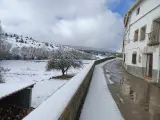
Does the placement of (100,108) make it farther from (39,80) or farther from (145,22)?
(39,80)

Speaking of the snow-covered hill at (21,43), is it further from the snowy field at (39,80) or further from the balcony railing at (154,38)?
the balcony railing at (154,38)

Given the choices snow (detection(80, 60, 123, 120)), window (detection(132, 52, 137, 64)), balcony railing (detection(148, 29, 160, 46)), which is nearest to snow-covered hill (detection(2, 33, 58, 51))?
window (detection(132, 52, 137, 64))

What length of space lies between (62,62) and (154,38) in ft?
108

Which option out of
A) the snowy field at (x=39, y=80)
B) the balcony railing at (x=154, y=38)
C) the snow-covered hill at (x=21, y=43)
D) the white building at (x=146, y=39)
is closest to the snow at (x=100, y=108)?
the snowy field at (x=39, y=80)

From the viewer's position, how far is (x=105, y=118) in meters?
7.03

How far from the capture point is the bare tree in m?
48.3

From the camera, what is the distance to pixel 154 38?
1691 centimetres

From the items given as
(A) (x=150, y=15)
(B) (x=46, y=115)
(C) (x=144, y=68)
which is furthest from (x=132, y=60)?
(B) (x=46, y=115)

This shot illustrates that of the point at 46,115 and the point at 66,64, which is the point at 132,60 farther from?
the point at 66,64

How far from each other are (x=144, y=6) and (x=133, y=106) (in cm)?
1340

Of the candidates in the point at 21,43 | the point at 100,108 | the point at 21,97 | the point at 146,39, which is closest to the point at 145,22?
the point at 146,39

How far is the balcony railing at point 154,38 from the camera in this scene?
53.6 feet

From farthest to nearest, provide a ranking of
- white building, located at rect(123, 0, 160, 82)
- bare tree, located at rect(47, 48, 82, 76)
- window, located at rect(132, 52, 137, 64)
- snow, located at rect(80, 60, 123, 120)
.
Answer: bare tree, located at rect(47, 48, 82, 76) → window, located at rect(132, 52, 137, 64) → white building, located at rect(123, 0, 160, 82) → snow, located at rect(80, 60, 123, 120)

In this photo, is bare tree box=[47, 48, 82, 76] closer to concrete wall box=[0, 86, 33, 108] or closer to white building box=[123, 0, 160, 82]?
white building box=[123, 0, 160, 82]
